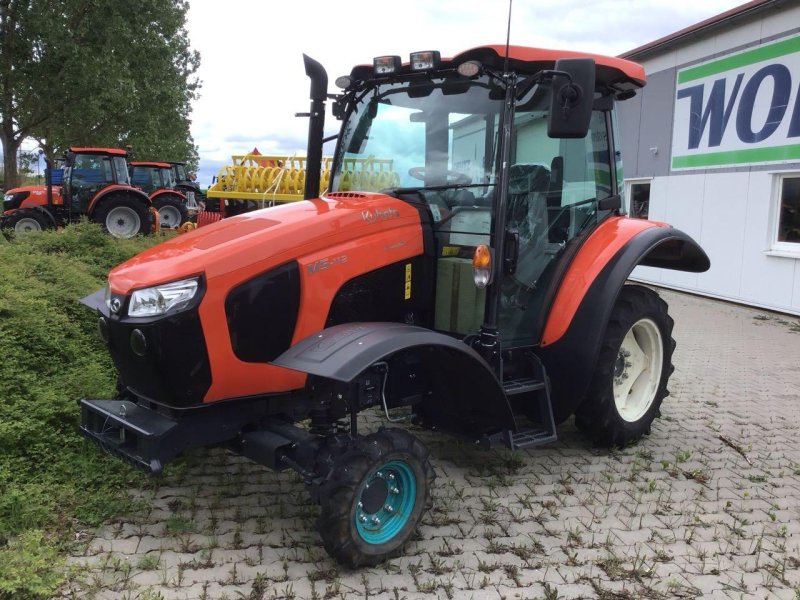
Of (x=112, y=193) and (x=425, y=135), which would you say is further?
(x=112, y=193)

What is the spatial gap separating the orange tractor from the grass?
12.3m

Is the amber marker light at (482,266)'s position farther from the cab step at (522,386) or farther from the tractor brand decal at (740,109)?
the tractor brand decal at (740,109)

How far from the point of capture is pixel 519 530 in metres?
3.39

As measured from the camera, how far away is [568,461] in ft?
14.1

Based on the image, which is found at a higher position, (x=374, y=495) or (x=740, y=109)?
(x=740, y=109)

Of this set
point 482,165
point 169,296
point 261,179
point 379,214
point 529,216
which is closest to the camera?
point 169,296

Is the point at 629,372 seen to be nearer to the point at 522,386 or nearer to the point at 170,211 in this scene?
the point at 522,386

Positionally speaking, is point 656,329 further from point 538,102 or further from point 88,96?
point 88,96

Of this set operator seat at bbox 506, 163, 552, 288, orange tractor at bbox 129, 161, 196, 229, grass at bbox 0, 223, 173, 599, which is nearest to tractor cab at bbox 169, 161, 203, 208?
orange tractor at bbox 129, 161, 196, 229

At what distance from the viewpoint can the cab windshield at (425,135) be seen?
3.65m

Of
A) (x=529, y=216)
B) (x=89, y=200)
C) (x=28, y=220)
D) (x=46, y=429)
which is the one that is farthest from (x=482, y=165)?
(x=28, y=220)

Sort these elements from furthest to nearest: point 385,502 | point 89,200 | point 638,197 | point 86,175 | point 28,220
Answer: point 86,175, point 89,200, point 28,220, point 638,197, point 385,502

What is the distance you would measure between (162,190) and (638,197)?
12.9 m

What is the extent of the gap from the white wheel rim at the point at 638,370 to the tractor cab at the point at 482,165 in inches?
38.5
